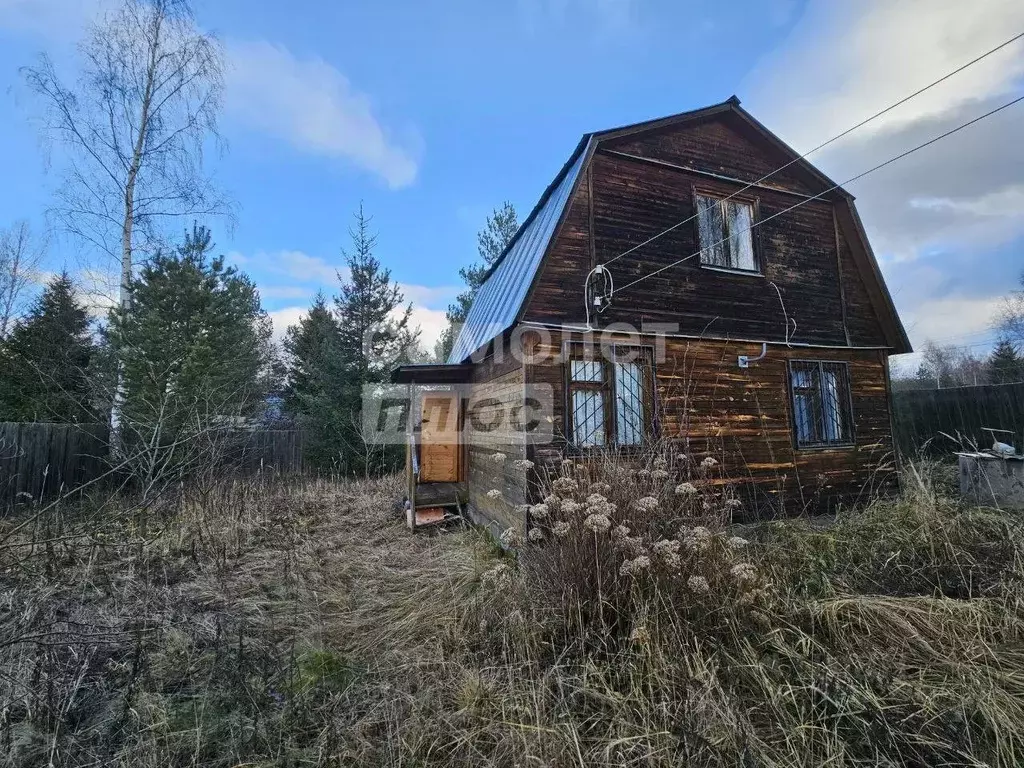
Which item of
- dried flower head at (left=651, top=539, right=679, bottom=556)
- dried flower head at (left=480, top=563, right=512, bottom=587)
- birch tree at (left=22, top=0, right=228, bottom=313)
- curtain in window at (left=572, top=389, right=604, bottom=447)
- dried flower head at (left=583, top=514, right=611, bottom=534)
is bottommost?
dried flower head at (left=480, top=563, right=512, bottom=587)

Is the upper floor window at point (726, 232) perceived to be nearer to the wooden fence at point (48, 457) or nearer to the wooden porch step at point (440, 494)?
the wooden porch step at point (440, 494)

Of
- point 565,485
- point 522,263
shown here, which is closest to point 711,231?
point 522,263

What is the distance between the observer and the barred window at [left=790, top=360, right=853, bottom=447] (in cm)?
689

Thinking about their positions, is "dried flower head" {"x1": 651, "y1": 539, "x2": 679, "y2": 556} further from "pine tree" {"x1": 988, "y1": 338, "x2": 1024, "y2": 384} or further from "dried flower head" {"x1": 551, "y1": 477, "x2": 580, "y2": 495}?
"pine tree" {"x1": 988, "y1": 338, "x2": 1024, "y2": 384}

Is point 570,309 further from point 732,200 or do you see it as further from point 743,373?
point 732,200

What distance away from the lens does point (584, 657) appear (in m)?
2.46

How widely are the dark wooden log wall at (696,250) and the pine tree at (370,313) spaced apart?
34.3 feet

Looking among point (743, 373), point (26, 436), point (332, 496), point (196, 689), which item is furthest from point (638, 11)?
point (26, 436)

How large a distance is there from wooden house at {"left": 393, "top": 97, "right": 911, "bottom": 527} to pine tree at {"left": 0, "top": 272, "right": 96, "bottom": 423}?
9.08 m

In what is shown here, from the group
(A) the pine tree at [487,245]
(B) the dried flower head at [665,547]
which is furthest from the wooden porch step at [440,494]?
(A) the pine tree at [487,245]

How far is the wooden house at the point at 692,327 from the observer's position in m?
5.53

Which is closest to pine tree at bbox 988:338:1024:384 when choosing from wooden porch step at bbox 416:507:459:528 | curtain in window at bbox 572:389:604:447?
curtain in window at bbox 572:389:604:447

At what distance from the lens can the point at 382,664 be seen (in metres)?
2.91

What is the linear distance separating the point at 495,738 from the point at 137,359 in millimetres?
10594
